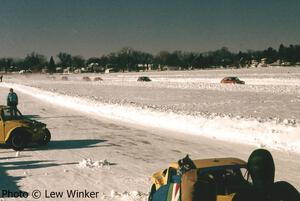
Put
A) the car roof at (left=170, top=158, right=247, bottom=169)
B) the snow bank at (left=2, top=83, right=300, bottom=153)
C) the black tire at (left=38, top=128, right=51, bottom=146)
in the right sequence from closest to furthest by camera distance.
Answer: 1. the car roof at (left=170, top=158, right=247, bottom=169)
2. the snow bank at (left=2, top=83, right=300, bottom=153)
3. the black tire at (left=38, top=128, right=51, bottom=146)

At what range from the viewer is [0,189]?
10453 millimetres

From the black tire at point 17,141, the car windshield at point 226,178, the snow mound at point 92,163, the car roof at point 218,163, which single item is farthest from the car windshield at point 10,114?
the car windshield at point 226,178

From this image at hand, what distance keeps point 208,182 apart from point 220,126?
15253 millimetres

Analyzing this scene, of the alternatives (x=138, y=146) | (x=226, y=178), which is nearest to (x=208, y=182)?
(x=226, y=178)

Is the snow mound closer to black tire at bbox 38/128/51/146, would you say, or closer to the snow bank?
black tire at bbox 38/128/51/146

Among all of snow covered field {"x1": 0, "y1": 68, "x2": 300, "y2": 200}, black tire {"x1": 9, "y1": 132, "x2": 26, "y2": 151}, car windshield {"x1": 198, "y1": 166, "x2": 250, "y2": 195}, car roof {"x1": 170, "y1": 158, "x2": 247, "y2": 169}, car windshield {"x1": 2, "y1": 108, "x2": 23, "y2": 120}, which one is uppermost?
car roof {"x1": 170, "y1": 158, "x2": 247, "y2": 169}

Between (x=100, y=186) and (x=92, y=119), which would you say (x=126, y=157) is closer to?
(x=100, y=186)

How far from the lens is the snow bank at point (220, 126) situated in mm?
15797

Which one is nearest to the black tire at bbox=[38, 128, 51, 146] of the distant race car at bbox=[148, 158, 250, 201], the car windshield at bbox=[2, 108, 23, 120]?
the car windshield at bbox=[2, 108, 23, 120]

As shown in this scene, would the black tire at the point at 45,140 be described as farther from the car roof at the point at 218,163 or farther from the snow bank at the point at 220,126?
the car roof at the point at 218,163

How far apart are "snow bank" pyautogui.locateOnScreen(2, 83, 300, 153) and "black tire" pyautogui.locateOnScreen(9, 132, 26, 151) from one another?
7667 mm

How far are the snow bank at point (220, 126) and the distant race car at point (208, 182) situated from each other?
857 cm

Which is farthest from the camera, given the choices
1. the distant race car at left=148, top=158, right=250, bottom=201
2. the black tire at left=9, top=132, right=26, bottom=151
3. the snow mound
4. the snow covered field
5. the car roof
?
the black tire at left=9, top=132, right=26, bottom=151

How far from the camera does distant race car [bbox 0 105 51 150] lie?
51.0 ft
